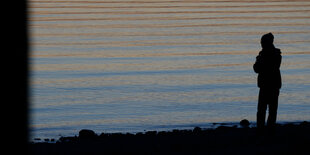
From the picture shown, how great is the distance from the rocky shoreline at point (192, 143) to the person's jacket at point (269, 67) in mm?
677

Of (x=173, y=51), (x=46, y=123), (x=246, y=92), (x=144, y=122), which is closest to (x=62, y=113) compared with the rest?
(x=46, y=123)

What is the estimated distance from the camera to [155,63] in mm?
15867

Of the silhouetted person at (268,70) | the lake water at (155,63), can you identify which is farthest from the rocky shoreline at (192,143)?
the lake water at (155,63)

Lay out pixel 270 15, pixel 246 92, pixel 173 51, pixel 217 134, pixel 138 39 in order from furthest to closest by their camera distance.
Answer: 1. pixel 270 15
2. pixel 138 39
3. pixel 173 51
4. pixel 246 92
5. pixel 217 134

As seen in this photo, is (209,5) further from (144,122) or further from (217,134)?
(217,134)

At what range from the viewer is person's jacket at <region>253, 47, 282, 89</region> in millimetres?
6945

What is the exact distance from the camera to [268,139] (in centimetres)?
734

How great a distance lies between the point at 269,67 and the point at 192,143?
1.25m

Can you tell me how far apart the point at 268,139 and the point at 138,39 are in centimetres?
1244

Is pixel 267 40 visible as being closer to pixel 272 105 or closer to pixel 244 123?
pixel 272 105

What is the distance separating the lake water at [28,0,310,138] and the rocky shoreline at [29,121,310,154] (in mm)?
1295

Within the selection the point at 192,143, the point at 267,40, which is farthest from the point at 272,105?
the point at 192,143

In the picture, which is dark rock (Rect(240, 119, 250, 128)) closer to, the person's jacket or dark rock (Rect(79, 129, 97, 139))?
the person's jacket

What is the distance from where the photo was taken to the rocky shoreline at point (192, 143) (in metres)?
6.75
